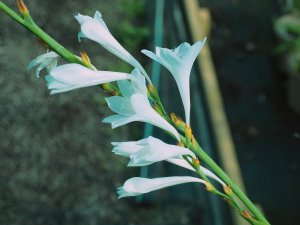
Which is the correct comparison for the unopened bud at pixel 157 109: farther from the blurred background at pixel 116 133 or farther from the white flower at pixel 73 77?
the blurred background at pixel 116 133

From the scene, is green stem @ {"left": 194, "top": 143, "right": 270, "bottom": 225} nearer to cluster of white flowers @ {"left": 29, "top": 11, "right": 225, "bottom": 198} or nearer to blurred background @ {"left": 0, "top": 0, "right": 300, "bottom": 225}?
cluster of white flowers @ {"left": 29, "top": 11, "right": 225, "bottom": 198}

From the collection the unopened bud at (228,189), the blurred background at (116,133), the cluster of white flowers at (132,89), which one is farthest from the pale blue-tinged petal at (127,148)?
the blurred background at (116,133)

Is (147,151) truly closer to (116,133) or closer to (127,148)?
(127,148)

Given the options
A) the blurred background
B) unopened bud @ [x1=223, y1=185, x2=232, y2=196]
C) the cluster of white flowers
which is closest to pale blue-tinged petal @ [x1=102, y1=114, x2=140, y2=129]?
the cluster of white flowers

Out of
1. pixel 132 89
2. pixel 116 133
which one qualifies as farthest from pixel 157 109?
pixel 116 133

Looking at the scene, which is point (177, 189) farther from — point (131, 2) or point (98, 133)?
point (131, 2)

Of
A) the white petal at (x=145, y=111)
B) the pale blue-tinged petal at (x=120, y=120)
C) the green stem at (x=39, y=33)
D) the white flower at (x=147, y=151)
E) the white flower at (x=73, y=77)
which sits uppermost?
the green stem at (x=39, y=33)
